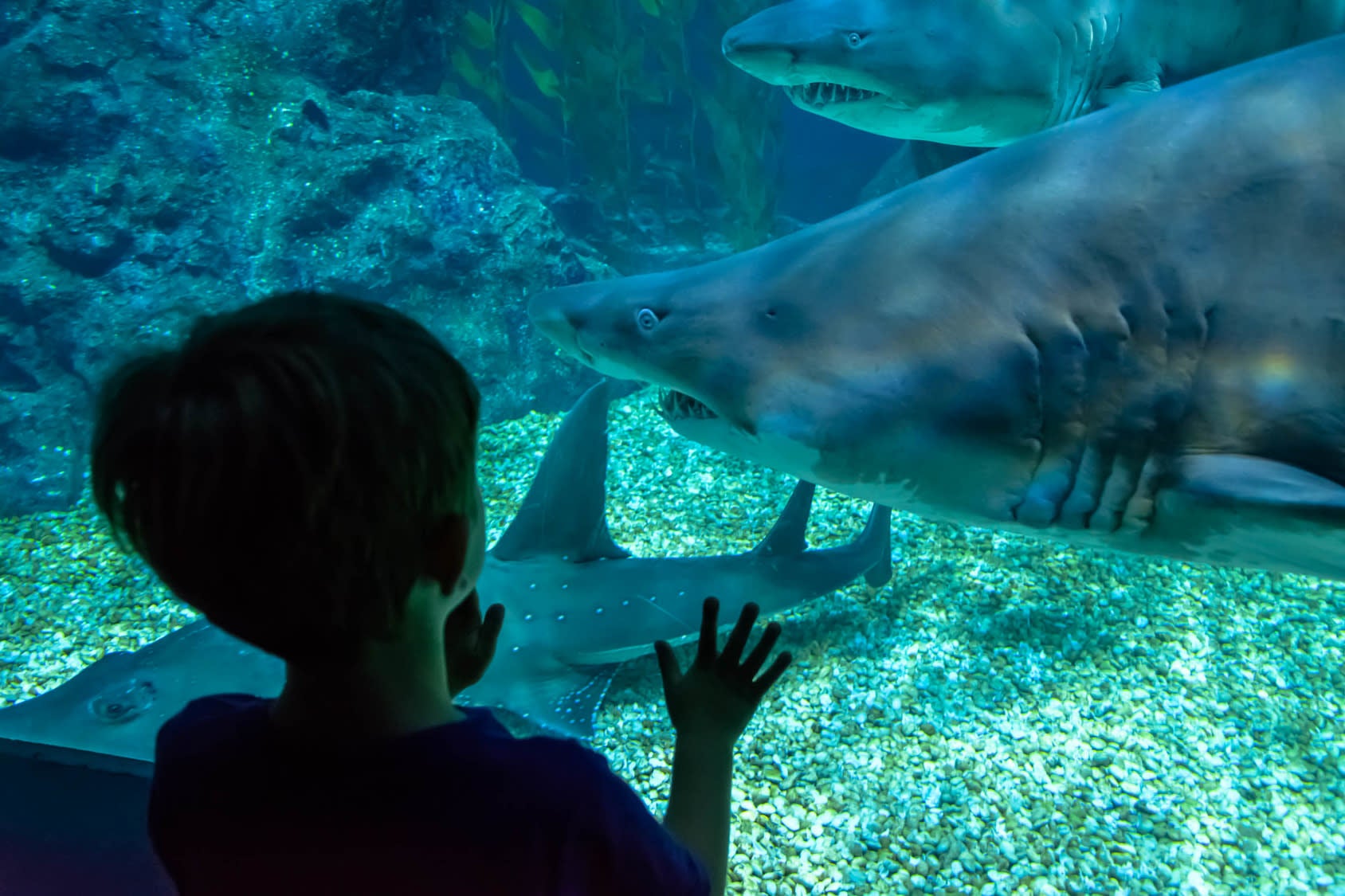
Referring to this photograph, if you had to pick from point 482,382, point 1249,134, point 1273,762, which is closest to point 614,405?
point 482,382

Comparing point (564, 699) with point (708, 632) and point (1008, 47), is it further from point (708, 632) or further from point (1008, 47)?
point (1008, 47)

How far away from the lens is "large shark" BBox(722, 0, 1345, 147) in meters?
3.76

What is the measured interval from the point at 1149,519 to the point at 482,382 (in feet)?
18.9

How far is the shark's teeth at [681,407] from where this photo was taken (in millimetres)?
2105

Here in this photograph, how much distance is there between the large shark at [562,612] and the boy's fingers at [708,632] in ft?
6.68

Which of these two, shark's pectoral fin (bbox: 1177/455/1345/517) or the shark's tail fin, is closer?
shark's pectoral fin (bbox: 1177/455/1345/517)

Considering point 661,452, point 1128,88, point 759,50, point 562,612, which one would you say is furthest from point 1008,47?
point 562,612

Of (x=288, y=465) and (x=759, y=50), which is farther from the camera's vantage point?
(x=759, y=50)

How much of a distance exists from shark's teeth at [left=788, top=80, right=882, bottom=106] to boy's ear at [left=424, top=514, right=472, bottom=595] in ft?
12.9

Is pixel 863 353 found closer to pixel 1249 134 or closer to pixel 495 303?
pixel 1249 134

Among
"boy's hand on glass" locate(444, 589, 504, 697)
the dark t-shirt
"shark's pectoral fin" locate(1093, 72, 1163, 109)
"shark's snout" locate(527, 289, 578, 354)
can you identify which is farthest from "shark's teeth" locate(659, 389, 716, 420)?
"shark's pectoral fin" locate(1093, 72, 1163, 109)

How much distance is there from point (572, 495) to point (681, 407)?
134cm

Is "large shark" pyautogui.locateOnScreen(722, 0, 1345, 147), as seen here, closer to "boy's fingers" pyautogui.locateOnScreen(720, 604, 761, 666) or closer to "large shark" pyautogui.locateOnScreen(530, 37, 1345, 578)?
"large shark" pyautogui.locateOnScreen(530, 37, 1345, 578)

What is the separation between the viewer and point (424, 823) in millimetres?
784
